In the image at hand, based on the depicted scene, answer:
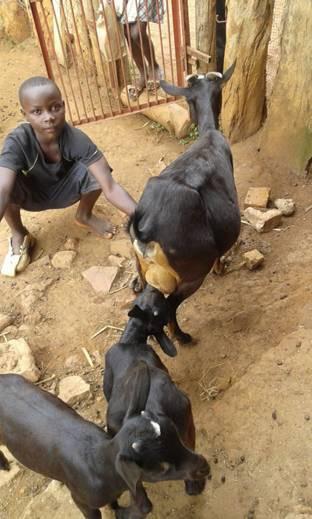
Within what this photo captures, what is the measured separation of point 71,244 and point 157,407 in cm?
269

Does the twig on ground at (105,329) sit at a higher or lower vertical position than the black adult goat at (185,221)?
lower

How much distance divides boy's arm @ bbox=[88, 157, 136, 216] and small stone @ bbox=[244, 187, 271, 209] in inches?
49.1

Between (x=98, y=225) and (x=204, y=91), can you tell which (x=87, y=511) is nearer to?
(x=98, y=225)

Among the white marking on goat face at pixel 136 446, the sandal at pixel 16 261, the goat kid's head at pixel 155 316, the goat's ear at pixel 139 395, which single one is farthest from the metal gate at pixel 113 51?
the white marking on goat face at pixel 136 446

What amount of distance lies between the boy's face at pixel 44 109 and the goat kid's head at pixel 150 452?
2563 mm

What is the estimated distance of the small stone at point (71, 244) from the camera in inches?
191

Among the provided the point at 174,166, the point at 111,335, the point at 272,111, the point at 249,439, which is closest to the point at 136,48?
the point at 272,111

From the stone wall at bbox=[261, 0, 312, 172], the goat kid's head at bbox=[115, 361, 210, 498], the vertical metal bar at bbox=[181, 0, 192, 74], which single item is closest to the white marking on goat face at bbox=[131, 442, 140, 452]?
the goat kid's head at bbox=[115, 361, 210, 498]

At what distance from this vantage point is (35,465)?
2.74m

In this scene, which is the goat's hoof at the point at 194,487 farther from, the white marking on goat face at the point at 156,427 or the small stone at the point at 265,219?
the small stone at the point at 265,219

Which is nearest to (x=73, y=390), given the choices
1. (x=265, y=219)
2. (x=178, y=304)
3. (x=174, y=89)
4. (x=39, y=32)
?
(x=178, y=304)

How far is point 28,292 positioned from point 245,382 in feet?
7.07

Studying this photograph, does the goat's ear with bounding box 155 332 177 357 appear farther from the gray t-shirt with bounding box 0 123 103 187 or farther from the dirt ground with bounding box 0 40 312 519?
the gray t-shirt with bounding box 0 123 103 187

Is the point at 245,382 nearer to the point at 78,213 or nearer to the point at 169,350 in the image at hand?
the point at 169,350
